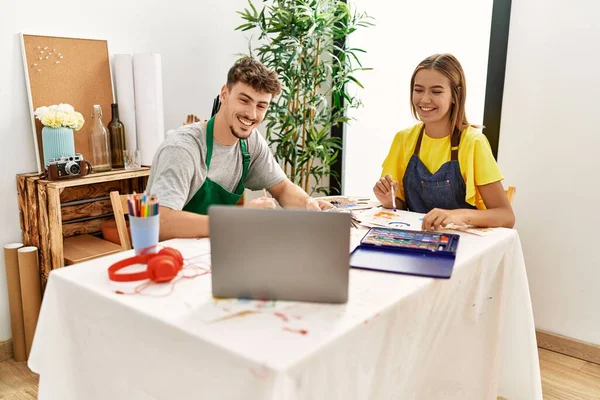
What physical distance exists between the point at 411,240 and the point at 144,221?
753mm

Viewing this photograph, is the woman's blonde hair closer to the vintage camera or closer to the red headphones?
the red headphones

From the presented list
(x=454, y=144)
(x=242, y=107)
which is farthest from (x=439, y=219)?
(x=242, y=107)

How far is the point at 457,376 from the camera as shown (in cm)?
153

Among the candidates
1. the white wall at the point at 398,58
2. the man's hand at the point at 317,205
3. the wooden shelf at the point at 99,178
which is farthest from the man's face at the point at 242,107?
the white wall at the point at 398,58

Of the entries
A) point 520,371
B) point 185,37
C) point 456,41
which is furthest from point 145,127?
point 520,371

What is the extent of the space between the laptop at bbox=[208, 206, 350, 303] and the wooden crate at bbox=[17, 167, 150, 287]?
1462 mm

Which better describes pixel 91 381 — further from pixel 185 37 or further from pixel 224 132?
pixel 185 37

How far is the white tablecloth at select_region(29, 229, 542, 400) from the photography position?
0.91m

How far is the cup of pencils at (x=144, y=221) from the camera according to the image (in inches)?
48.5

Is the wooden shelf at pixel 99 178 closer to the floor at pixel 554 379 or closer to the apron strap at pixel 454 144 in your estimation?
the floor at pixel 554 379

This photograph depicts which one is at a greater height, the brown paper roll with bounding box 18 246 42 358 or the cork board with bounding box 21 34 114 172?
the cork board with bounding box 21 34 114 172

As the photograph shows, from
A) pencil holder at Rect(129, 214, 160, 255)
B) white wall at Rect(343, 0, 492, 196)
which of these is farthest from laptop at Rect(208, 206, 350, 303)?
white wall at Rect(343, 0, 492, 196)

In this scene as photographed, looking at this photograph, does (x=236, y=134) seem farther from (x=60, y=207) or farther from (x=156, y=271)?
(x=60, y=207)

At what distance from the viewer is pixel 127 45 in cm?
269
